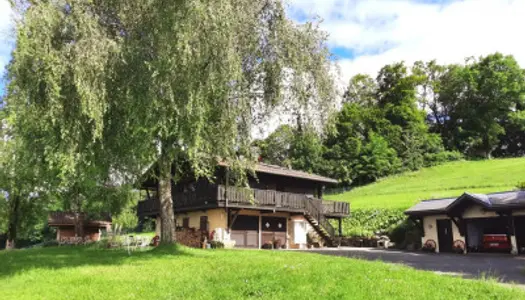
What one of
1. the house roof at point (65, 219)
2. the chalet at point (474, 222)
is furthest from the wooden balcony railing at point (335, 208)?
the house roof at point (65, 219)

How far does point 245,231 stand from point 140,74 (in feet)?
50.4

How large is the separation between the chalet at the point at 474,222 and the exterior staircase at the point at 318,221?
17.0 feet

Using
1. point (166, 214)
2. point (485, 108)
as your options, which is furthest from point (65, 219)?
point (485, 108)

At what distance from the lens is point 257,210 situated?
25.6 meters

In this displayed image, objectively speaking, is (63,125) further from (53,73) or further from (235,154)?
(235,154)

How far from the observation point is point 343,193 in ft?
172

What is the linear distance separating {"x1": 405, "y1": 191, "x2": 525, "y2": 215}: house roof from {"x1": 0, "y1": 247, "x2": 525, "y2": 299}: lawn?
1345cm

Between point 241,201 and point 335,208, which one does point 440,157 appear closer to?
point 335,208

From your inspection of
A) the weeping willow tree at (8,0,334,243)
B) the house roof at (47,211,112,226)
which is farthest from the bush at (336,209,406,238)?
the house roof at (47,211,112,226)

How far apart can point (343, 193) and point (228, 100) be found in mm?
40445

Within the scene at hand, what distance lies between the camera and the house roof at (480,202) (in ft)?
69.2

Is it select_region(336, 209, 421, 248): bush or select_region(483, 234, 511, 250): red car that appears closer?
select_region(483, 234, 511, 250): red car

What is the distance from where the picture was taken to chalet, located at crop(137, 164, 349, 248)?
23.7 m

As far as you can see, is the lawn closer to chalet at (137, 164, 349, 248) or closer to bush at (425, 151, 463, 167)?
chalet at (137, 164, 349, 248)
